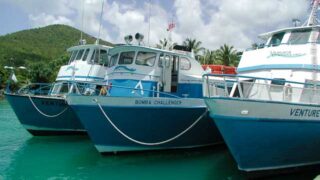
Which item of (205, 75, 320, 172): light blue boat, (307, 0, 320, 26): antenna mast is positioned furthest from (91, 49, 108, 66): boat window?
(307, 0, 320, 26): antenna mast

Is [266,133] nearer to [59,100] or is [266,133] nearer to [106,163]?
[106,163]

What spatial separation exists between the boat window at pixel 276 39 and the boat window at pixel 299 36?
431mm

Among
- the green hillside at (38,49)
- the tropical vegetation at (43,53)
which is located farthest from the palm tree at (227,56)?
the green hillside at (38,49)

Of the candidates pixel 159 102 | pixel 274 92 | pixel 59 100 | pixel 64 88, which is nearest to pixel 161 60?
pixel 159 102

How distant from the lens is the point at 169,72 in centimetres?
1446

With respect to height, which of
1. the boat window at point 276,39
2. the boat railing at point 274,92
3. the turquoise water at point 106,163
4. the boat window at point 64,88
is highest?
the boat window at point 276,39

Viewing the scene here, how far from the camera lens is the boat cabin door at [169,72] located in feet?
47.0

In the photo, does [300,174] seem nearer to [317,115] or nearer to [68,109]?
[317,115]

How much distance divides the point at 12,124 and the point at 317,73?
18358 mm

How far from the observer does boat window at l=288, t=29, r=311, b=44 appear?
1217 cm

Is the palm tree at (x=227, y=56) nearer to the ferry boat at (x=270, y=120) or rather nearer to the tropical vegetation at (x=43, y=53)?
the tropical vegetation at (x=43, y=53)

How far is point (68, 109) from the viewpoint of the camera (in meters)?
17.4

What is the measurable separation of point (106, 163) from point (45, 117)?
600 cm

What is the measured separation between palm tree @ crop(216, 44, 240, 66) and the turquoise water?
32966mm
